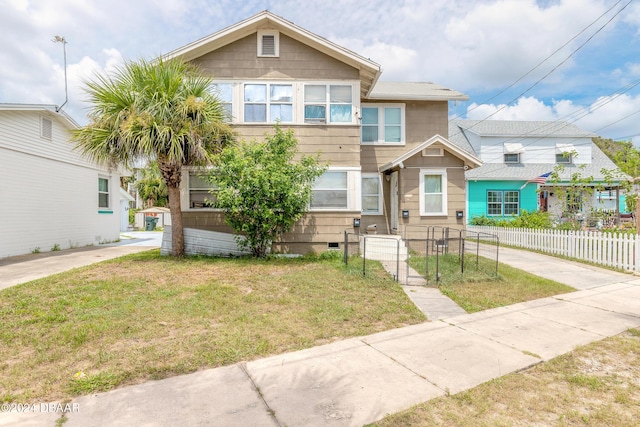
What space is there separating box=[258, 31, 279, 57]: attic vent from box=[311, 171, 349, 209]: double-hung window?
14.3ft

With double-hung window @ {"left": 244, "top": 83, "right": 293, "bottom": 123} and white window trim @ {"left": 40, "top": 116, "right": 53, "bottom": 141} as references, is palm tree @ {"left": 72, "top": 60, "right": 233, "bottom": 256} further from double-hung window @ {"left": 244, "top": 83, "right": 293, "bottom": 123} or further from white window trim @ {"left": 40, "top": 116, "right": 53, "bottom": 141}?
white window trim @ {"left": 40, "top": 116, "right": 53, "bottom": 141}

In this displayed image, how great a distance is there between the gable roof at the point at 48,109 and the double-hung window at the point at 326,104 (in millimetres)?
8731

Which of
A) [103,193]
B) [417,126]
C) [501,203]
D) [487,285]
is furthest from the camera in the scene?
[501,203]

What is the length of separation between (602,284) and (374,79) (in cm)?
855

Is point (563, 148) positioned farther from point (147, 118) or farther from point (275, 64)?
point (147, 118)

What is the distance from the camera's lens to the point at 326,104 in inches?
451

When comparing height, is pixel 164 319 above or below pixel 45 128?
below

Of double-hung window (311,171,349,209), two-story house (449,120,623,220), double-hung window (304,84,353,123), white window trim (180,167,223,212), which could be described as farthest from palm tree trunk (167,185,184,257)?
two-story house (449,120,623,220)

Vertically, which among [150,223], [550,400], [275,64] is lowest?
[550,400]

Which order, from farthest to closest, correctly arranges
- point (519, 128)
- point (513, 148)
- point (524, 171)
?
1. point (519, 128)
2. point (513, 148)
3. point (524, 171)

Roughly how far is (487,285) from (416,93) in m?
8.93

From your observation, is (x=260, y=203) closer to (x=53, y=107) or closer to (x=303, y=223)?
(x=303, y=223)

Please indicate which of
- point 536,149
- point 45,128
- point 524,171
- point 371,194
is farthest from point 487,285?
point 536,149

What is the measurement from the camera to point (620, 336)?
4566mm
